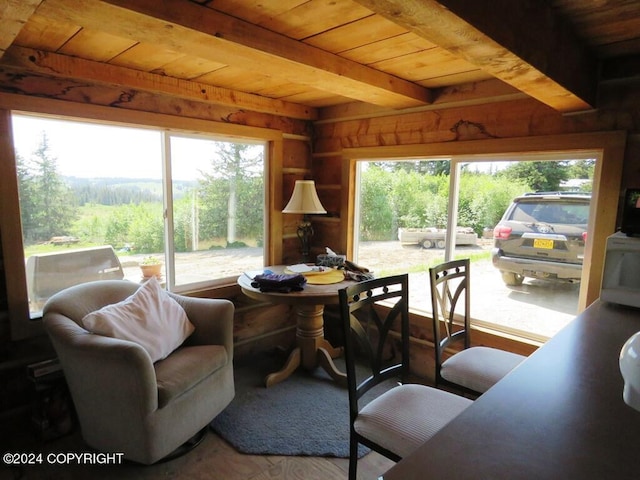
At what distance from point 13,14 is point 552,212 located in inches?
106

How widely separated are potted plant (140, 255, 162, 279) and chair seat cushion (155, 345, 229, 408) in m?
0.78

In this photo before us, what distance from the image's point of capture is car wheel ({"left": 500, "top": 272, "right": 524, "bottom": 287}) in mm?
2493

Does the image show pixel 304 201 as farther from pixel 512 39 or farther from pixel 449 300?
pixel 512 39

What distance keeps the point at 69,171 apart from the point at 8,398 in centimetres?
141

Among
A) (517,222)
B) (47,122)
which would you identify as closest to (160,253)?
(47,122)

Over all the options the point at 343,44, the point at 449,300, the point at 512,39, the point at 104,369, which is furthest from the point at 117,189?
the point at 512,39

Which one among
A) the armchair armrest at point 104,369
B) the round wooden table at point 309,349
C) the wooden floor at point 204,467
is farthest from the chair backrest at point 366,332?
the armchair armrest at point 104,369

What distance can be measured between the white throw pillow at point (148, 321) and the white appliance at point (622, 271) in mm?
2276

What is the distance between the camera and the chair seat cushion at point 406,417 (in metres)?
1.37

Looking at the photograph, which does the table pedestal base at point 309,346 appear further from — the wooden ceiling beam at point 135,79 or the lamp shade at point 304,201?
the wooden ceiling beam at point 135,79

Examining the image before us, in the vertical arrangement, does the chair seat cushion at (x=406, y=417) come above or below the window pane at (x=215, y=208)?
below

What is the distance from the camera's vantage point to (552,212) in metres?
2.29

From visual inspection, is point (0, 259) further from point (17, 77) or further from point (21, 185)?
point (17, 77)

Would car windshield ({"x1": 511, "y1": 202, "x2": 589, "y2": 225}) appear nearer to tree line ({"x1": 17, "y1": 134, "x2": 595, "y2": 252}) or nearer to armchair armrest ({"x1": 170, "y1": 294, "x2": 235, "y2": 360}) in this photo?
tree line ({"x1": 17, "y1": 134, "x2": 595, "y2": 252})
